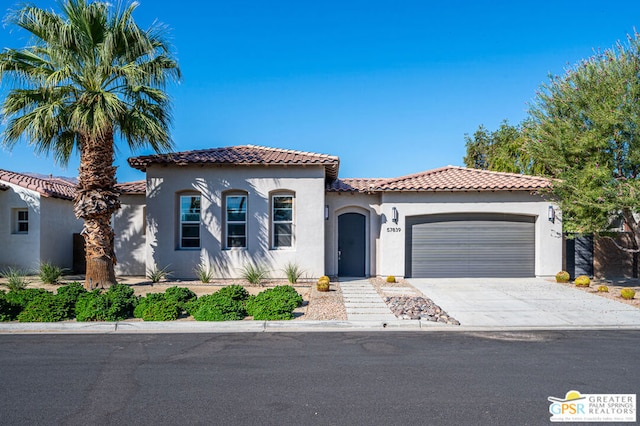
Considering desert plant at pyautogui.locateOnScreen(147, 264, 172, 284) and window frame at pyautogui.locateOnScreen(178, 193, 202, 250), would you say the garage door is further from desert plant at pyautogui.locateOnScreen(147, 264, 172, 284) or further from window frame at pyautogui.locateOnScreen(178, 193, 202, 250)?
desert plant at pyautogui.locateOnScreen(147, 264, 172, 284)

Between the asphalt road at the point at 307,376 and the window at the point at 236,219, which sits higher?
the window at the point at 236,219

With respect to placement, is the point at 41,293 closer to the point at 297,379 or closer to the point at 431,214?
the point at 297,379

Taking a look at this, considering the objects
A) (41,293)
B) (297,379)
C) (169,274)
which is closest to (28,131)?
(41,293)

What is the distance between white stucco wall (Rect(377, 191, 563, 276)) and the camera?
50.4 ft

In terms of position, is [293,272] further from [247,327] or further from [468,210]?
[468,210]

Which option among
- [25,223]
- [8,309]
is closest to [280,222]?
[8,309]

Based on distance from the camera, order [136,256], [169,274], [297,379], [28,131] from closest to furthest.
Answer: [297,379]
[28,131]
[169,274]
[136,256]

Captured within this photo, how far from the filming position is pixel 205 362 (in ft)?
21.0

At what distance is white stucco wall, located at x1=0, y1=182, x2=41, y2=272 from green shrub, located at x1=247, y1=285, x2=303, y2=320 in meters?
10.6

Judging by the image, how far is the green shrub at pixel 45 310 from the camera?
873cm

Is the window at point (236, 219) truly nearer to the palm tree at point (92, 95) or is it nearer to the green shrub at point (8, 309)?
the palm tree at point (92, 95)

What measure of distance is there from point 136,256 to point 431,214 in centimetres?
1083

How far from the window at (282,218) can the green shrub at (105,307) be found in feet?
20.7

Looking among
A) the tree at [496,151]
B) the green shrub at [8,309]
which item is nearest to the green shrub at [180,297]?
the green shrub at [8,309]
